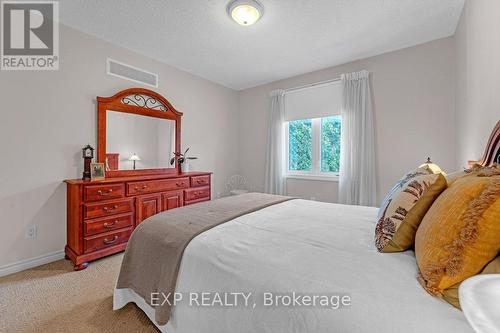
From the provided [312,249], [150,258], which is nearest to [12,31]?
[150,258]

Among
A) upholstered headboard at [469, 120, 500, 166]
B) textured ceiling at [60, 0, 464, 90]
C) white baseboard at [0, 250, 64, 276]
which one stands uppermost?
textured ceiling at [60, 0, 464, 90]

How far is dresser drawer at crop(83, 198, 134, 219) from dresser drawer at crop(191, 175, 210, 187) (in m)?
0.90

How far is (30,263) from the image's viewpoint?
90.9 inches

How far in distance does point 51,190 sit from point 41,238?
1.67 feet

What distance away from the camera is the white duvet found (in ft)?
2.20

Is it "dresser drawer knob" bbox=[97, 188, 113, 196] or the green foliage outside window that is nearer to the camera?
"dresser drawer knob" bbox=[97, 188, 113, 196]

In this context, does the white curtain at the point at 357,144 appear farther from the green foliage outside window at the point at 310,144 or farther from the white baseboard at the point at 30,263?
the white baseboard at the point at 30,263

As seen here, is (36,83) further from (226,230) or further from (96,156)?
(226,230)

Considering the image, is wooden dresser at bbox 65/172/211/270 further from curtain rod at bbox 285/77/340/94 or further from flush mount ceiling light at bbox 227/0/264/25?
curtain rod at bbox 285/77/340/94

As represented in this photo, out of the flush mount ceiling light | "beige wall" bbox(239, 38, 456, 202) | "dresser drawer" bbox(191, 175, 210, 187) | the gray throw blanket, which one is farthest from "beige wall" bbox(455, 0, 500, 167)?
"dresser drawer" bbox(191, 175, 210, 187)

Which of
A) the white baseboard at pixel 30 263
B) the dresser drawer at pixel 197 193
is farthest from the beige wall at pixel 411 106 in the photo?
the white baseboard at pixel 30 263

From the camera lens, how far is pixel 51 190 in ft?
7.98

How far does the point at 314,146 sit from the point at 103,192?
3.11m

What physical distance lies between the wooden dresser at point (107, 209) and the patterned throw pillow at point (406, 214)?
8.33 ft
